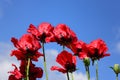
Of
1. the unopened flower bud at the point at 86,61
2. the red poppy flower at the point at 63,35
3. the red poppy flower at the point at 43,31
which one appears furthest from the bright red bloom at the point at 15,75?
the unopened flower bud at the point at 86,61

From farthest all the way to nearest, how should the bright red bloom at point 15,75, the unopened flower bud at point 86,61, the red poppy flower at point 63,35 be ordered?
the bright red bloom at point 15,75
the red poppy flower at point 63,35
the unopened flower bud at point 86,61

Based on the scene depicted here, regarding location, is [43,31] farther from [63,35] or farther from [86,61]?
[86,61]

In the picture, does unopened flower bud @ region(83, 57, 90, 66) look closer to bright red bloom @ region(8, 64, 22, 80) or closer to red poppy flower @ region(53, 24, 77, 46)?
red poppy flower @ region(53, 24, 77, 46)

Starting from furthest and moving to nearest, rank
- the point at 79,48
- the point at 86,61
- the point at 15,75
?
1. the point at 15,75
2. the point at 79,48
3. the point at 86,61

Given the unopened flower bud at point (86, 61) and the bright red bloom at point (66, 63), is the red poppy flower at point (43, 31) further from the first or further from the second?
the unopened flower bud at point (86, 61)

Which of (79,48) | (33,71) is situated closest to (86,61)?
(79,48)

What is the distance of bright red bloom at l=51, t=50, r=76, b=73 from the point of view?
220 centimetres

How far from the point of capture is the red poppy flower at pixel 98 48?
2.32m

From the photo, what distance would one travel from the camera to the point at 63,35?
234 cm

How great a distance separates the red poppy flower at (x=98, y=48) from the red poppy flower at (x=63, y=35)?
0.16 m

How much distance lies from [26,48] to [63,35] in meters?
0.30

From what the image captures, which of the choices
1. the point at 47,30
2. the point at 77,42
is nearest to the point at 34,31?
the point at 47,30

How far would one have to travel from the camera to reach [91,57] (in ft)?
7.55

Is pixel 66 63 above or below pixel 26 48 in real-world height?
below
